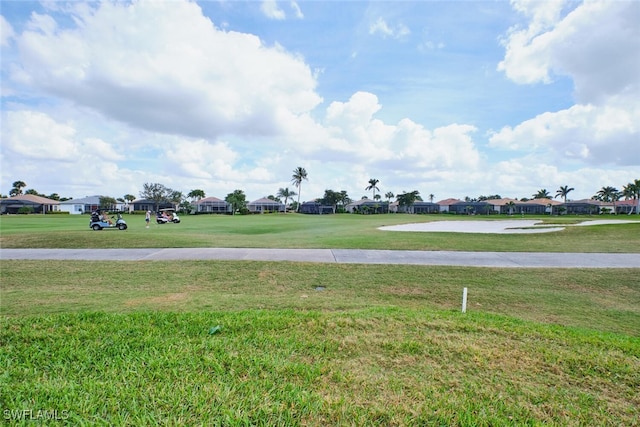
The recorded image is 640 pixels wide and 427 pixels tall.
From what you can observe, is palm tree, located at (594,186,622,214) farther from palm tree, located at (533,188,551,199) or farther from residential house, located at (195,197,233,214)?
residential house, located at (195,197,233,214)

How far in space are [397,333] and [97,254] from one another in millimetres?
12384

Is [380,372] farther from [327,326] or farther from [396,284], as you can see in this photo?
[396,284]

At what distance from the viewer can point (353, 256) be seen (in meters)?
12.2

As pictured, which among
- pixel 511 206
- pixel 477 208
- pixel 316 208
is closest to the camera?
pixel 511 206

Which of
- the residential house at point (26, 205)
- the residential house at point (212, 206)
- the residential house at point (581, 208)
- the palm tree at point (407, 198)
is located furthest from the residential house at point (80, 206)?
the residential house at point (581, 208)

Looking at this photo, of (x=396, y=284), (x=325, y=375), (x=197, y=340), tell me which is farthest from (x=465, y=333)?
(x=396, y=284)

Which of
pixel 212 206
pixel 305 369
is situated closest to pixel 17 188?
pixel 212 206

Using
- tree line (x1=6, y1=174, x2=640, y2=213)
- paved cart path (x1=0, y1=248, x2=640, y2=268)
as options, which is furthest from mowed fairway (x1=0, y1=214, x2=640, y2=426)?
tree line (x1=6, y1=174, x2=640, y2=213)

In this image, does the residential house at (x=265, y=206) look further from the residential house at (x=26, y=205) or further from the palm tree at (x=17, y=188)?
the palm tree at (x=17, y=188)

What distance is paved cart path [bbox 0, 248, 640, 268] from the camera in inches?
444

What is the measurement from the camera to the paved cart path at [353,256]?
37.0 ft

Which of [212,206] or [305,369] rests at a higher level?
[212,206]

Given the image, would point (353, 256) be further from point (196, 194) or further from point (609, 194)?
point (609, 194)

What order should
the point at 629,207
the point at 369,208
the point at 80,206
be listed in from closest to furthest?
the point at 80,206, the point at 369,208, the point at 629,207
